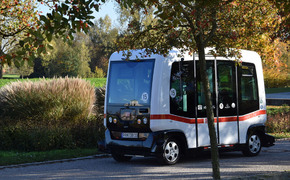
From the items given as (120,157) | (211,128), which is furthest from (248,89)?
(211,128)

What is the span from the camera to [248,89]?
12.9m

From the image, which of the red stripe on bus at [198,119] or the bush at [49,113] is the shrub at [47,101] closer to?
the bush at [49,113]

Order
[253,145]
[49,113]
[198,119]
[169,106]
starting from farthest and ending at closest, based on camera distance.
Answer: [49,113] → [253,145] → [198,119] → [169,106]

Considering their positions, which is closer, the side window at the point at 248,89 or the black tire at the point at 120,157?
the black tire at the point at 120,157

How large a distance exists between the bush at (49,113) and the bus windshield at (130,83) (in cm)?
335

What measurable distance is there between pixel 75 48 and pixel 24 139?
7638 cm

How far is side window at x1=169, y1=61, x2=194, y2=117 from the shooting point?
11266mm

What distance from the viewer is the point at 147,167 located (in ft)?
35.8

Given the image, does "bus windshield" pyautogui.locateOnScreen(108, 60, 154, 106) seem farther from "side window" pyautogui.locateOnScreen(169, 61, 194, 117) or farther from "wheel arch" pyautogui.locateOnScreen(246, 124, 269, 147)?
"wheel arch" pyautogui.locateOnScreen(246, 124, 269, 147)

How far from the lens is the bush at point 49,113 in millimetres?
14875

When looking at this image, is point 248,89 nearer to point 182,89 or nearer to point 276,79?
point 182,89

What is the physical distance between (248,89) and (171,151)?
2.97 meters

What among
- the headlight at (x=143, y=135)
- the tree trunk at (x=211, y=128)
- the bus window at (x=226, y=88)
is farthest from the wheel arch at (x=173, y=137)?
the tree trunk at (x=211, y=128)

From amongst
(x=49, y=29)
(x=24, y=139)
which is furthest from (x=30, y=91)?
(x=49, y=29)
